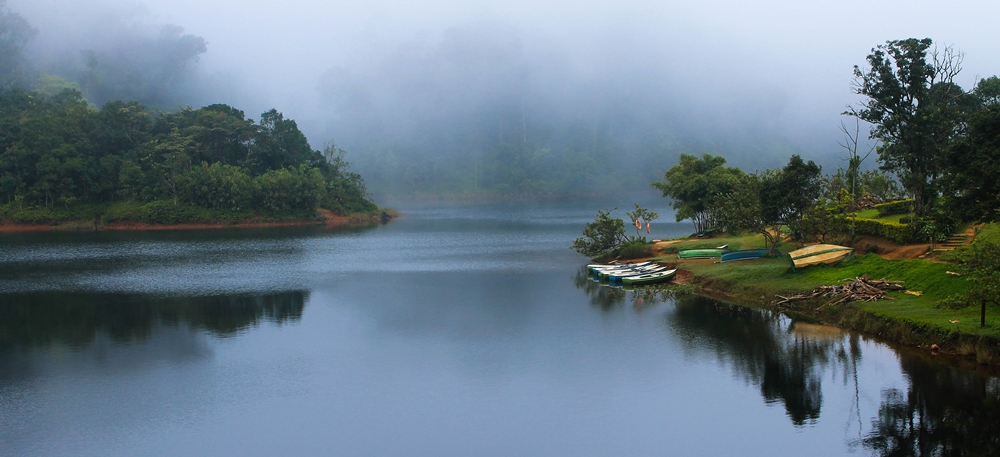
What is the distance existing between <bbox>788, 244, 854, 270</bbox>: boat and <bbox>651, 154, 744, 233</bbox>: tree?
16.0 metres

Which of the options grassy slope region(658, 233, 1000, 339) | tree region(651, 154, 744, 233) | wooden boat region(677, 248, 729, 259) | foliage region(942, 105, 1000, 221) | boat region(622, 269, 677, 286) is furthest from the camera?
tree region(651, 154, 744, 233)

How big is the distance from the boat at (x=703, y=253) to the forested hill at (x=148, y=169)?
66.0 m

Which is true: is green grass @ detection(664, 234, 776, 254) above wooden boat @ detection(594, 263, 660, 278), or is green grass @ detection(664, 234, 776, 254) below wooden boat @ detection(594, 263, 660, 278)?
above

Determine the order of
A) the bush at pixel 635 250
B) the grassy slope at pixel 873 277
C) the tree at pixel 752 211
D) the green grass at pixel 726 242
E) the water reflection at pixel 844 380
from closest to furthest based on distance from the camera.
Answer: the water reflection at pixel 844 380 < the grassy slope at pixel 873 277 < the tree at pixel 752 211 < the green grass at pixel 726 242 < the bush at pixel 635 250

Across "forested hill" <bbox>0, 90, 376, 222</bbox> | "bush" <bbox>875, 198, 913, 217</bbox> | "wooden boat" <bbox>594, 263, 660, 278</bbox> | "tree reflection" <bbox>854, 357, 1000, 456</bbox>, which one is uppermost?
"forested hill" <bbox>0, 90, 376, 222</bbox>

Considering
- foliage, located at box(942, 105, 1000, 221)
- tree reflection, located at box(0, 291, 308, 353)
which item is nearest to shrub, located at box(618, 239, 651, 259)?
tree reflection, located at box(0, 291, 308, 353)

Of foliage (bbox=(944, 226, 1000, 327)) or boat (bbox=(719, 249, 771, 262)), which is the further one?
boat (bbox=(719, 249, 771, 262))

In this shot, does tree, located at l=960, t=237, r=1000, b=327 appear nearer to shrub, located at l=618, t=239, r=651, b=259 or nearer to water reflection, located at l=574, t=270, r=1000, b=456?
water reflection, located at l=574, t=270, r=1000, b=456

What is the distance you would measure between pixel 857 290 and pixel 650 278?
45.5 feet

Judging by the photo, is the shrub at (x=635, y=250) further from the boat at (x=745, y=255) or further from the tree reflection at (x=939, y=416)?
the tree reflection at (x=939, y=416)

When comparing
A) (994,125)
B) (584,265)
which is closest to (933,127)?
(994,125)

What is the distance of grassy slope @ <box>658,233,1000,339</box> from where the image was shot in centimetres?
2658

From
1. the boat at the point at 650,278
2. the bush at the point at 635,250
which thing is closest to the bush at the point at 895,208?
the boat at the point at 650,278

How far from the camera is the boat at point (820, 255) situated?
36438 millimetres
